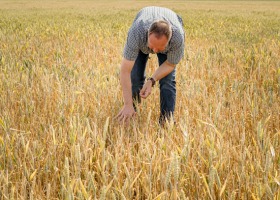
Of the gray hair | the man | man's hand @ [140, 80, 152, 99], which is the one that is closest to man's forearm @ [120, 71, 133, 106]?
the man

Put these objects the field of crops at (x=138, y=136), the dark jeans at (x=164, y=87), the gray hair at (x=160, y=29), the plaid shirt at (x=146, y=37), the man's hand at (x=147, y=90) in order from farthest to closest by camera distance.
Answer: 1. the dark jeans at (x=164, y=87)
2. the man's hand at (x=147, y=90)
3. the plaid shirt at (x=146, y=37)
4. the gray hair at (x=160, y=29)
5. the field of crops at (x=138, y=136)

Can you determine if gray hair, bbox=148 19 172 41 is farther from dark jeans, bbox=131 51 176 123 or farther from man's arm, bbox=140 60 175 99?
dark jeans, bbox=131 51 176 123

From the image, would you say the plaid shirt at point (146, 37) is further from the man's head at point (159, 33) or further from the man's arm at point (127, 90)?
the man's head at point (159, 33)

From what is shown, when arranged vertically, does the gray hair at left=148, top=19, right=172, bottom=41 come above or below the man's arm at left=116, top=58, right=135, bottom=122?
above

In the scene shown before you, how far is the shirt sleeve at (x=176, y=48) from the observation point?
275 centimetres

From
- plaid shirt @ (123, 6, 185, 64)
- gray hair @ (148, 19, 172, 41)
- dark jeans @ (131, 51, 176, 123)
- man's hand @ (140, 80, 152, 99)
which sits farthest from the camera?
dark jeans @ (131, 51, 176, 123)

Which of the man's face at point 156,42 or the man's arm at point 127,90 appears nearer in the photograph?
the man's face at point 156,42

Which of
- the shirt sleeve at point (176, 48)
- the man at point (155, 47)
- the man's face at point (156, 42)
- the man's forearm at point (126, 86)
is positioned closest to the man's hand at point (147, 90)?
the man at point (155, 47)

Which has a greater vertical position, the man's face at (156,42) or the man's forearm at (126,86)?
the man's face at (156,42)

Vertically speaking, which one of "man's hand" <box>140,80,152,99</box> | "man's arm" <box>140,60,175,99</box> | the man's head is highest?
the man's head

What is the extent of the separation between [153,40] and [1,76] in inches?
89.9

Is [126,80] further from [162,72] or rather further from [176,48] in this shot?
[176,48]

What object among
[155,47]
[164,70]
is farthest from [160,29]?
[164,70]

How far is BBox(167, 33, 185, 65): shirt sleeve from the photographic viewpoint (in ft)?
9.03
